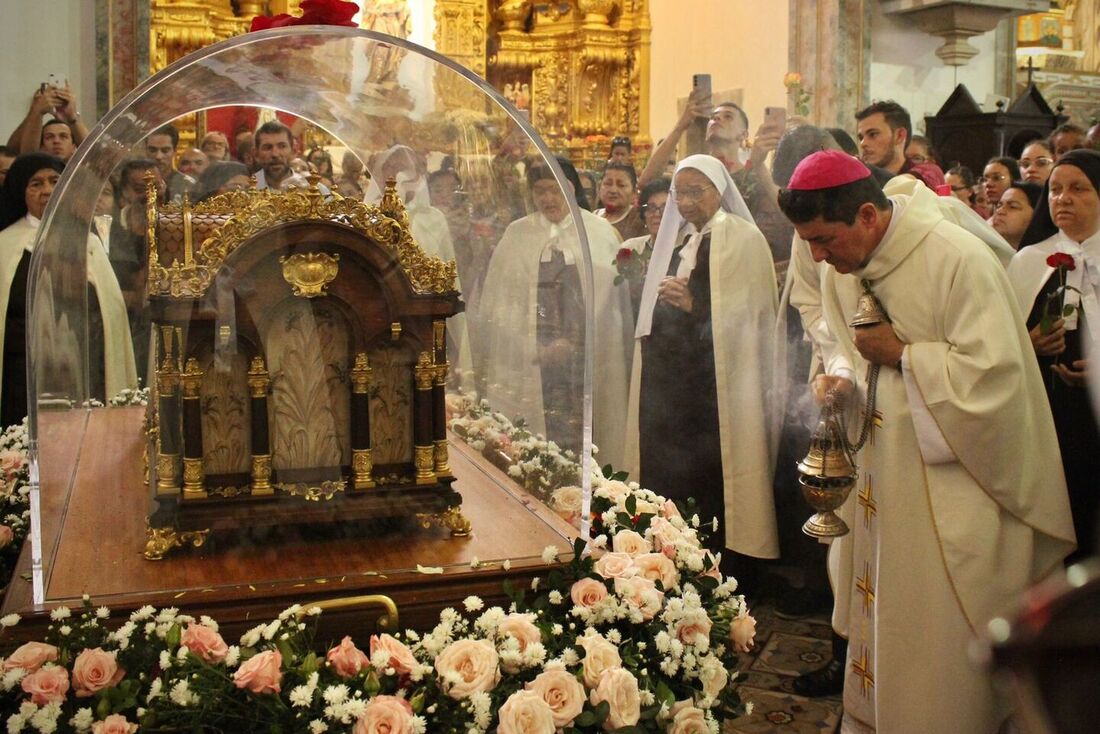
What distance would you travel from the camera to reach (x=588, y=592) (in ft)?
8.31

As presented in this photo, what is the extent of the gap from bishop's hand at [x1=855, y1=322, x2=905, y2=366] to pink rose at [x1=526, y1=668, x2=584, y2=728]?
1773 mm

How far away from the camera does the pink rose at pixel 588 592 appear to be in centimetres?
252

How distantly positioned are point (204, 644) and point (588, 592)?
764 mm

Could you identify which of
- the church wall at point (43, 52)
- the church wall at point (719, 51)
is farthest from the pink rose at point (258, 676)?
the church wall at point (719, 51)

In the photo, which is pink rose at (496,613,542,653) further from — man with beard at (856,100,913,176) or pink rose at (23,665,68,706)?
man with beard at (856,100,913,176)

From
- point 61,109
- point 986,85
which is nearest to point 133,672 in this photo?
point 61,109

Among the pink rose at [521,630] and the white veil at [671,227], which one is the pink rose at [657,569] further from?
the white veil at [671,227]

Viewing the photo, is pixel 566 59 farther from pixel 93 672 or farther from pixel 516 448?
pixel 93 672

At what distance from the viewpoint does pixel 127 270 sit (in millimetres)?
3234

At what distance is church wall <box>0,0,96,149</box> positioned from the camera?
8.10m

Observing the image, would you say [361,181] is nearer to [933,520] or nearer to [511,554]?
[511,554]

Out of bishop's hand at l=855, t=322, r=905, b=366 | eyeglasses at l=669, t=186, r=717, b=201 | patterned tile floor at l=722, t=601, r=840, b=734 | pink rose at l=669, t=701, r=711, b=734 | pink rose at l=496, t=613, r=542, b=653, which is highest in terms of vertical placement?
eyeglasses at l=669, t=186, r=717, b=201

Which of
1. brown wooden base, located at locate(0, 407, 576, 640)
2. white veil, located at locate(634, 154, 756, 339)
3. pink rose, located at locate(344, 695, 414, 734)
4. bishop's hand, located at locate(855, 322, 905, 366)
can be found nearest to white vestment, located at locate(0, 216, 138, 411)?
brown wooden base, located at locate(0, 407, 576, 640)

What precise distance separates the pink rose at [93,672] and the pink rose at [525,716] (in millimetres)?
687
